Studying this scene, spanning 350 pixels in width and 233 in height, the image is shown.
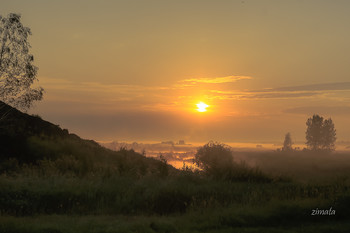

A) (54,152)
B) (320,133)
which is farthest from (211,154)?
(320,133)

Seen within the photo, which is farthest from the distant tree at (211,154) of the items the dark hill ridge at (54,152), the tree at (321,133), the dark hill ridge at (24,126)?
the tree at (321,133)

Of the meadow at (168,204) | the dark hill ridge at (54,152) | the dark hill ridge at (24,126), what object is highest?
the dark hill ridge at (24,126)

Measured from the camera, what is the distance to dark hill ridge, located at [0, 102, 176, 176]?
32875mm

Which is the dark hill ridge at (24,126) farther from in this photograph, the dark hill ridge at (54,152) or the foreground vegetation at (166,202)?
the foreground vegetation at (166,202)

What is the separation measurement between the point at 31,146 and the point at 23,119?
773 cm

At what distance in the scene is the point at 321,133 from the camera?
293ft

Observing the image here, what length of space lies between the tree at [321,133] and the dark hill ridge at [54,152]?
56.4 m

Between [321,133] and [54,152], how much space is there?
68714 millimetres

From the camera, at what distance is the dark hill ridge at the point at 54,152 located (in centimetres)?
3288

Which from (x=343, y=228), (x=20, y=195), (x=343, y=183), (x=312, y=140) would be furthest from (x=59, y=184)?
(x=312, y=140)

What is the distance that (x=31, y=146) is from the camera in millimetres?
37312

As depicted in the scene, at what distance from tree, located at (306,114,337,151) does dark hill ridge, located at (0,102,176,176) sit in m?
56.4

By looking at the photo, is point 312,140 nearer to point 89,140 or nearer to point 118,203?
point 89,140

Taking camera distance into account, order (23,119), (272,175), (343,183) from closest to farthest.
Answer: (343,183) < (272,175) < (23,119)
